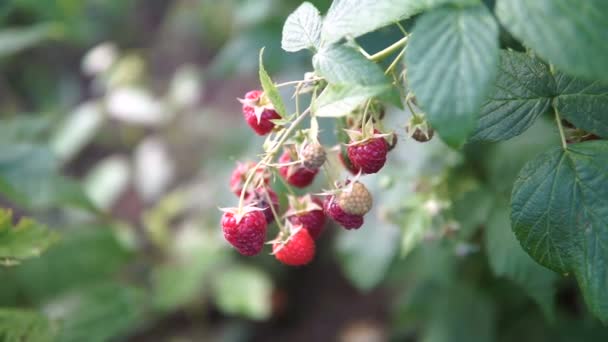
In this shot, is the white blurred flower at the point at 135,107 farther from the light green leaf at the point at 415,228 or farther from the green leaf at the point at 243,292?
the light green leaf at the point at 415,228

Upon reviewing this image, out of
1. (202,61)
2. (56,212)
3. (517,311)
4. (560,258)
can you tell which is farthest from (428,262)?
(202,61)

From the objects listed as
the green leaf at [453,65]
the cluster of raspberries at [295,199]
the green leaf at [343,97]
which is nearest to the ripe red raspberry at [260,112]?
the cluster of raspberries at [295,199]

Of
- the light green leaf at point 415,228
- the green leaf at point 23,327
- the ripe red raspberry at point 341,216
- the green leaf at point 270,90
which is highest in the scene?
the green leaf at point 23,327

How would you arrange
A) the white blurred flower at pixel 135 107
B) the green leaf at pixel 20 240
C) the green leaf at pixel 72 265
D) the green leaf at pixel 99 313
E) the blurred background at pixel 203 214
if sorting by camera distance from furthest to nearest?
the white blurred flower at pixel 135 107
the green leaf at pixel 72 265
the green leaf at pixel 99 313
the blurred background at pixel 203 214
the green leaf at pixel 20 240

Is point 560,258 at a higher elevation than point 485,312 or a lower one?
higher

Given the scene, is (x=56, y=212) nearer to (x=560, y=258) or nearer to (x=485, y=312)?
(x=485, y=312)

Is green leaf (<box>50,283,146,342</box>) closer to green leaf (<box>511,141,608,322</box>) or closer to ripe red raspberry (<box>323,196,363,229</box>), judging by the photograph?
ripe red raspberry (<box>323,196,363,229</box>)

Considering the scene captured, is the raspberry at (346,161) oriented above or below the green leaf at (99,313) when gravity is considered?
below
